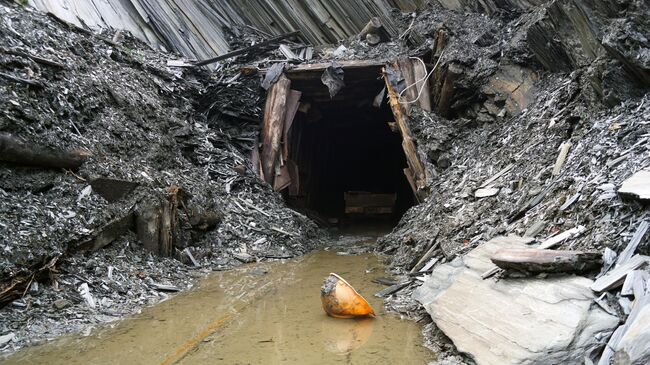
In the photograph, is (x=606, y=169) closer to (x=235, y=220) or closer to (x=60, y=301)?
(x=60, y=301)

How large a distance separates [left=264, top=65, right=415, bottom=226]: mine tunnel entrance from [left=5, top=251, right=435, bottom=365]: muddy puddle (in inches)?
195

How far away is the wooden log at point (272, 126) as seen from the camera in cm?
971

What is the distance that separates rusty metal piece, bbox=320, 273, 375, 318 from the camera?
4219mm

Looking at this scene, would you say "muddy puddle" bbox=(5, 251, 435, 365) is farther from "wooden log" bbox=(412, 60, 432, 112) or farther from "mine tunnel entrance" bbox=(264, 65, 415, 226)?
"mine tunnel entrance" bbox=(264, 65, 415, 226)

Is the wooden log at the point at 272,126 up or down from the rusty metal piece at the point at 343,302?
up

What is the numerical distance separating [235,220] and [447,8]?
679cm

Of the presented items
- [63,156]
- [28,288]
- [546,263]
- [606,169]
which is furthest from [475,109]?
[28,288]

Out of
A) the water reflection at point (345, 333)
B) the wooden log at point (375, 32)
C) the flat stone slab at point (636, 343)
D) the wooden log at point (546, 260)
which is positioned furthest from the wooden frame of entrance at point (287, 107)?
the flat stone slab at point (636, 343)

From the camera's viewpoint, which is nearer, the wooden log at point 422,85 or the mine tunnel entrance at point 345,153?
the wooden log at point 422,85

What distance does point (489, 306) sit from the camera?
11.1 feet

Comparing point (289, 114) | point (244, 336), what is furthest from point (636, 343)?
point (289, 114)

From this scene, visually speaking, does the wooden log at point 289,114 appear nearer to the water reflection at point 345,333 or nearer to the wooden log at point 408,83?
the wooden log at point 408,83

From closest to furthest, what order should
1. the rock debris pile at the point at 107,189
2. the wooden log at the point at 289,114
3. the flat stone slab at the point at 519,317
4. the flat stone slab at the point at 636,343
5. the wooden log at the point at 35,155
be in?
1. the flat stone slab at the point at 636,343
2. the flat stone slab at the point at 519,317
3. the rock debris pile at the point at 107,189
4. the wooden log at the point at 35,155
5. the wooden log at the point at 289,114

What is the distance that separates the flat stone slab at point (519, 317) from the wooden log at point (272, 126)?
6.14 metres
